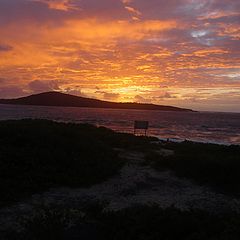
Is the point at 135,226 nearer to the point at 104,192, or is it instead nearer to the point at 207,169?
the point at 104,192

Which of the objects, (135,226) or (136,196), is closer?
(135,226)

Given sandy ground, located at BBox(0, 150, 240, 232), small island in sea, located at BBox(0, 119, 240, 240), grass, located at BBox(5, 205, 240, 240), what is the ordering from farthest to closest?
sandy ground, located at BBox(0, 150, 240, 232), small island in sea, located at BBox(0, 119, 240, 240), grass, located at BBox(5, 205, 240, 240)

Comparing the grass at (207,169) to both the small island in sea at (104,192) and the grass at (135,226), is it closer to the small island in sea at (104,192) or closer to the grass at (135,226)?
the small island in sea at (104,192)

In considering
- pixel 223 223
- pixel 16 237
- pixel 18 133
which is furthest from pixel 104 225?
pixel 18 133

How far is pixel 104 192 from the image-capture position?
43.9 feet

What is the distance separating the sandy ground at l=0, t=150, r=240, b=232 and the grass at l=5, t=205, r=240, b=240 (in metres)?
1.38

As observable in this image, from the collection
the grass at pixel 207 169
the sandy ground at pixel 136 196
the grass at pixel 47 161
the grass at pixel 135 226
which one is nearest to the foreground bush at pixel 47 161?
the grass at pixel 47 161

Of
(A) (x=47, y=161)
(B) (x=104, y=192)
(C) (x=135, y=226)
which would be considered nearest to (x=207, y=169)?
(B) (x=104, y=192)

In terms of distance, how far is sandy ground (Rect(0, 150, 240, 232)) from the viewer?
37.8 ft

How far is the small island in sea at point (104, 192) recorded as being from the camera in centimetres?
880

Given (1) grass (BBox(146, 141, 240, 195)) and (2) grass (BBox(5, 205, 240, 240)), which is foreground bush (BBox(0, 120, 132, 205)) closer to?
(1) grass (BBox(146, 141, 240, 195))

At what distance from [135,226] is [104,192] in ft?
15.3

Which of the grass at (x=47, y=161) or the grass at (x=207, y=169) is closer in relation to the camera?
the grass at (x=47, y=161)

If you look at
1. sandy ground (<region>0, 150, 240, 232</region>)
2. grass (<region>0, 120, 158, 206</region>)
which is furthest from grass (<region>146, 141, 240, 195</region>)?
grass (<region>0, 120, 158, 206</region>)
